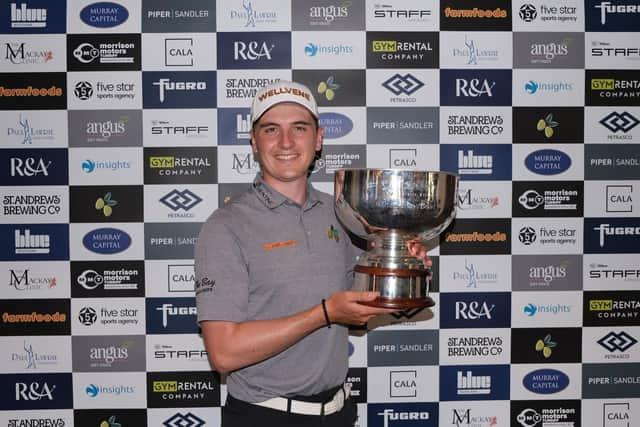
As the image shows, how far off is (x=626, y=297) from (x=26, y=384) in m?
2.42

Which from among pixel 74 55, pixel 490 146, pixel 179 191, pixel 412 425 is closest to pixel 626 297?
pixel 490 146

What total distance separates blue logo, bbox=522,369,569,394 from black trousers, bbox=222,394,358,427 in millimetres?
1020

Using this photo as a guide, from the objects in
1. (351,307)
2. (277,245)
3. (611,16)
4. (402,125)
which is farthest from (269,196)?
(611,16)

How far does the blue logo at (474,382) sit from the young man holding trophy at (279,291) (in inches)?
28.1

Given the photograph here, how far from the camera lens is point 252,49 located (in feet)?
6.94

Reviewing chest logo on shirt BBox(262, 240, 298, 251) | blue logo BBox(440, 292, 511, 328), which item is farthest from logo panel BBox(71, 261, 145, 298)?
blue logo BBox(440, 292, 511, 328)

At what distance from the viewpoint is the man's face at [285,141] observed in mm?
1519

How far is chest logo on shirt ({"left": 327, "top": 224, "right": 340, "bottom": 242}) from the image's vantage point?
1.58 m

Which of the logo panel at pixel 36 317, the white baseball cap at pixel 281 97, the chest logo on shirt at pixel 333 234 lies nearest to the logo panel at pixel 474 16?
the white baseball cap at pixel 281 97

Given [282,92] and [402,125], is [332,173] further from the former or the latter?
[282,92]

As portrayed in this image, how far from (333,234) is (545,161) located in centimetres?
108

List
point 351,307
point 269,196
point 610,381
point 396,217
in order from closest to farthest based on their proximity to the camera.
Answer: point 351,307, point 396,217, point 269,196, point 610,381

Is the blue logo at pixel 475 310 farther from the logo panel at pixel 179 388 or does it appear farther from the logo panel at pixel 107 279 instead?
the logo panel at pixel 107 279

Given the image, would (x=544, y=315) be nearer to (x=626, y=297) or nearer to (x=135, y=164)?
(x=626, y=297)
